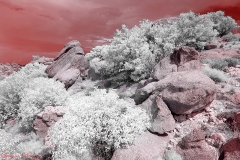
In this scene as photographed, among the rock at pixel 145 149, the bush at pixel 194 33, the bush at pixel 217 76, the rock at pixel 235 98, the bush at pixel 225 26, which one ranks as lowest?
the rock at pixel 145 149

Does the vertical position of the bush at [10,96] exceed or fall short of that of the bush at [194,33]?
it falls short

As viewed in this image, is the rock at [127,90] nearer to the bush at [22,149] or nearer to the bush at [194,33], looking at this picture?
the bush at [22,149]

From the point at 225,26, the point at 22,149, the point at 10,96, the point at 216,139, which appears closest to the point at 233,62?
the point at 216,139

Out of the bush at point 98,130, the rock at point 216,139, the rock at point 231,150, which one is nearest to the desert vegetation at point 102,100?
the bush at point 98,130

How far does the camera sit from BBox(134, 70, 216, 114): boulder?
19.3 feet

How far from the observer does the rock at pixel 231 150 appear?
4.51 metres

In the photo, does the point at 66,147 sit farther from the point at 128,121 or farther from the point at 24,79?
the point at 24,79

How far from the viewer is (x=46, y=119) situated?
28.4 ft

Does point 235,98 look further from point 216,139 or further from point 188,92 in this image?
point 216,139

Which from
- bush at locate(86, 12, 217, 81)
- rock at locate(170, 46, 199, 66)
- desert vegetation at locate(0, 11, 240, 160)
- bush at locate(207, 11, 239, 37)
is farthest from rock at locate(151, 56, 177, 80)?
bush at locate(207, 11, 239, 37)

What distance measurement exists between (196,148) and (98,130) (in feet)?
9.30

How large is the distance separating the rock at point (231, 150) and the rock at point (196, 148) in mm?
187

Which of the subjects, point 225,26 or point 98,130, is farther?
point 225,26

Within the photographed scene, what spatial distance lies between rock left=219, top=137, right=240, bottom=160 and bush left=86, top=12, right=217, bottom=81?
5368 mm
